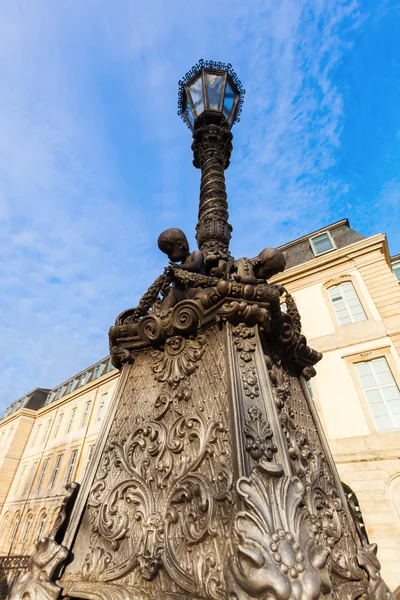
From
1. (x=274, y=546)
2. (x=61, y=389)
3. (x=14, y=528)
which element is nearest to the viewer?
(x=274, y=546)

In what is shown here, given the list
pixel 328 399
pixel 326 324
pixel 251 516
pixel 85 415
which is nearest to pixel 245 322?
pixel 251 516

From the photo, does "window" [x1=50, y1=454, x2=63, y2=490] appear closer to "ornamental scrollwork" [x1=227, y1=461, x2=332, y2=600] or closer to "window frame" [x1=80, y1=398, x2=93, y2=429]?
"window frame" [x1=80, y1=398, x2=93, y2=429]

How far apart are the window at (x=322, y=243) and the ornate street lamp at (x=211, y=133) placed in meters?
10.7

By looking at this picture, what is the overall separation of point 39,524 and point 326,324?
80.7ft

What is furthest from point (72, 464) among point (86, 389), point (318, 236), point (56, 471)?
point (318, 236)

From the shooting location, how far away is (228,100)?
14.8 ft

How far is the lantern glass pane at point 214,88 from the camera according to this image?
14.0 feet

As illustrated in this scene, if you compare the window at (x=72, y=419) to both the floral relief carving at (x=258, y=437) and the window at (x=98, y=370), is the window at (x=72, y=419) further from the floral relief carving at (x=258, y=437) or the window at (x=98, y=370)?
the floral relief carving at (x=258, y=437)

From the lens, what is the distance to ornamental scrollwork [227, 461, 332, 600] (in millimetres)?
1059

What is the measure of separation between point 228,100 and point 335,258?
406 inches

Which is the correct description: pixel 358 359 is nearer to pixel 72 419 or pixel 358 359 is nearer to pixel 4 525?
pixel 72 419

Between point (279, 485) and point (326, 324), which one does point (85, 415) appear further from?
point (279, 485)

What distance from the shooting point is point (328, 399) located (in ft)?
33.8

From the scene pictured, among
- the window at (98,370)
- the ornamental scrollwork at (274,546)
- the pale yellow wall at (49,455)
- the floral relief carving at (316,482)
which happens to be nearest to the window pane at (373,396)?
the floral relief carving at (316,482)
